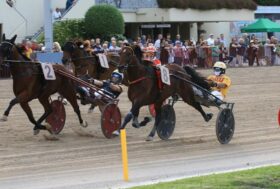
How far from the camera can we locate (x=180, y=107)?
20.6 metres

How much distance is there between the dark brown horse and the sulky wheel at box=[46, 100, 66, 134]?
228 centimetres

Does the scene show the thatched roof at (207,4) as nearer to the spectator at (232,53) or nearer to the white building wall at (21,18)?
the spectator at (232,53)

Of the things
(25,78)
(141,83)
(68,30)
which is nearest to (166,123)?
(141,83)

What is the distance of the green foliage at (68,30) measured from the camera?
32.5 m

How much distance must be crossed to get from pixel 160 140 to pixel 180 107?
20.1 ft

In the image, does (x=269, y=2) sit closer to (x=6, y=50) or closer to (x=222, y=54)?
(x=222, y=54)

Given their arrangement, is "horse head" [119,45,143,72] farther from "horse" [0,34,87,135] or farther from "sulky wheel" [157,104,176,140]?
"horse" [0,34,87,135]

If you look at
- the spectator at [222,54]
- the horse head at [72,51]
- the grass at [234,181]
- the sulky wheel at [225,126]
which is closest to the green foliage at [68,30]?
the spectator at [222,54]

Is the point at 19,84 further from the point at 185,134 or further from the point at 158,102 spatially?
the point at 185,134

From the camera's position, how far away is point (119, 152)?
1300cm

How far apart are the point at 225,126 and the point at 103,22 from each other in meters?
20.7

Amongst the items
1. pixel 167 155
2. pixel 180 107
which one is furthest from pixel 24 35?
pixel 167 155

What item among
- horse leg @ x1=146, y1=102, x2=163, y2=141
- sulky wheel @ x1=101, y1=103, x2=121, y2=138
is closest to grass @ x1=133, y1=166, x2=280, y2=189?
horse leg @ x1=146, y1=102, x2=163, y2=141

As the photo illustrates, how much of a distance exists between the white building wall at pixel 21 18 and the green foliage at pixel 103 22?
2414 millimetres
